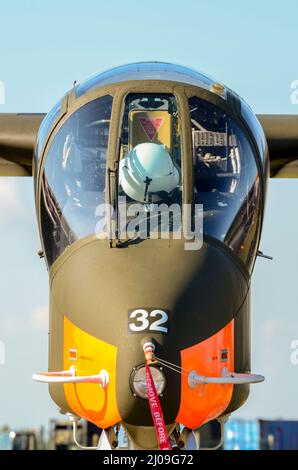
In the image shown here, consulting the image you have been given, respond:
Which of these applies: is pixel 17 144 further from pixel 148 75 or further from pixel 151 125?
pixel 151 125

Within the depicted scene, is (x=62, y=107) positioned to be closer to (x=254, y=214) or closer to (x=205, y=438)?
(x=254, y=214)

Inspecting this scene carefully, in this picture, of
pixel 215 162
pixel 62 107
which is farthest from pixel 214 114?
pixel 62 107

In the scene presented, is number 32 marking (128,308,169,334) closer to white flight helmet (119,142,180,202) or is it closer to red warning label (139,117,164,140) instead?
white flight helmet (119,142,180,202)

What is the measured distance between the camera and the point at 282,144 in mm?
23859

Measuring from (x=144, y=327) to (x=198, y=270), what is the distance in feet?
3.31

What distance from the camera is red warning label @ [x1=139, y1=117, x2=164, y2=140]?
687 inches

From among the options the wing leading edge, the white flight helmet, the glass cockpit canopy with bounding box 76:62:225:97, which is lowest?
the white flight helmet

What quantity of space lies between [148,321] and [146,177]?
1890 mm

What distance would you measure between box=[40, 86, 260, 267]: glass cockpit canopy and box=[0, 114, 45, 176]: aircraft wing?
5.56 meters

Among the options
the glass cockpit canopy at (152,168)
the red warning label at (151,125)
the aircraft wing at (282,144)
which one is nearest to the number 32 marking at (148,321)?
the glass cockpit canopy at (152,168)

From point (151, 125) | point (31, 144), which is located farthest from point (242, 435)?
point (151, 125)

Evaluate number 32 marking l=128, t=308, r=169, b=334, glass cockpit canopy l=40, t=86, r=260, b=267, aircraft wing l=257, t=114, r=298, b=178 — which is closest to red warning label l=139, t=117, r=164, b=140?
glass cockpit canopy l=40, t=86, r=260, b=267

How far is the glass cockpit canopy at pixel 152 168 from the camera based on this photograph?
17.1 metres
